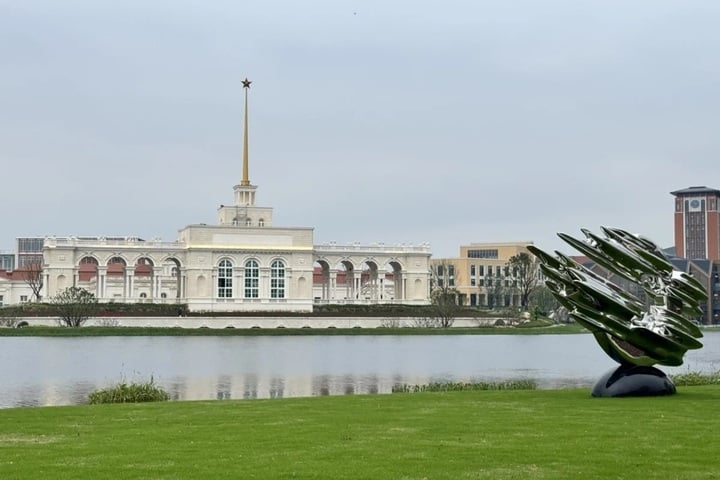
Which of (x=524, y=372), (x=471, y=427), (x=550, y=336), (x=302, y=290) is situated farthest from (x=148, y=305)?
(x=471, y=427)

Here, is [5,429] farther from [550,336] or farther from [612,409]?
[550,336]

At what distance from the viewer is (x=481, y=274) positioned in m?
162

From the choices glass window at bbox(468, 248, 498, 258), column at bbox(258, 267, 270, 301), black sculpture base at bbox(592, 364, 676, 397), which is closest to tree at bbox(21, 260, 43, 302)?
column at bbox(258, 267, 270, 301)

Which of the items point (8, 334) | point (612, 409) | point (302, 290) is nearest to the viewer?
point (612, 409)

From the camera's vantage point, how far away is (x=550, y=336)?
8556 cm

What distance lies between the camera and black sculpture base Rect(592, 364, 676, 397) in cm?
2294

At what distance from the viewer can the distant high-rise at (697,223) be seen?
173m

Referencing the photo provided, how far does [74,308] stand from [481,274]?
3292 inches

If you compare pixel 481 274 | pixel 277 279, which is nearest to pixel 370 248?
pixel 277 279

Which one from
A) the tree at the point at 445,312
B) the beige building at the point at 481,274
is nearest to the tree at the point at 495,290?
the beige building at the point at 481,274

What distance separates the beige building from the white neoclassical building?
70.0ft

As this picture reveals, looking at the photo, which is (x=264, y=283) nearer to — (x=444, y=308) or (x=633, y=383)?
(x=444, y=308)

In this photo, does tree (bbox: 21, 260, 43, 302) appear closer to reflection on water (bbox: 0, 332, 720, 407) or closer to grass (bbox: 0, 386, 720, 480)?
reflection on water (bbox: 0, 332, 720, 407)

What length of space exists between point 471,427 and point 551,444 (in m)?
2.28
